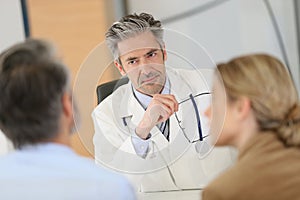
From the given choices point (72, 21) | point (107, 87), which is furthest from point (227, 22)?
point (107, 87)

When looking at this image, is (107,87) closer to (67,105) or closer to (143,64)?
(143,64)

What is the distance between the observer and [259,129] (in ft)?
3.27

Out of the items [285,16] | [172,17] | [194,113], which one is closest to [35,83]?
[194,113]

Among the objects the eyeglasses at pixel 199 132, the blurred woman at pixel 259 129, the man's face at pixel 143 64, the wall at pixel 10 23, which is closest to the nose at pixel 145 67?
the man's face at pixel 143 64

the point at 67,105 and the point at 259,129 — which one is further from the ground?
the point at 67,105

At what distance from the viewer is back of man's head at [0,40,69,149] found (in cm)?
85

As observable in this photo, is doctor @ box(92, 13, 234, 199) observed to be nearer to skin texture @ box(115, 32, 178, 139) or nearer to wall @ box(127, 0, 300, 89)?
skin texture @ box(115, 32, 178, 139)

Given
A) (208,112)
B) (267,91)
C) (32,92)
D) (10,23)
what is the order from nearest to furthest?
(32,92), (267,91), (208,112), (10,23)

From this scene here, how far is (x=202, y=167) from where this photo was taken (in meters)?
1.32

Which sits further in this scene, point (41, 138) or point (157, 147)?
point (157, 147)

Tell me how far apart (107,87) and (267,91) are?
0.46 m

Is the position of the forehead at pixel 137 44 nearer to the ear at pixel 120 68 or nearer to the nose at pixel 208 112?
the ear at pixel 120 68

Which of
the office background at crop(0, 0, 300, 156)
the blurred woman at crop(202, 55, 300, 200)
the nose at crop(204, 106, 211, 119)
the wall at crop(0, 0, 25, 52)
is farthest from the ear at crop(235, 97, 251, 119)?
the wall at crop(0, 0, 25, 52)

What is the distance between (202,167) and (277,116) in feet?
1.27
